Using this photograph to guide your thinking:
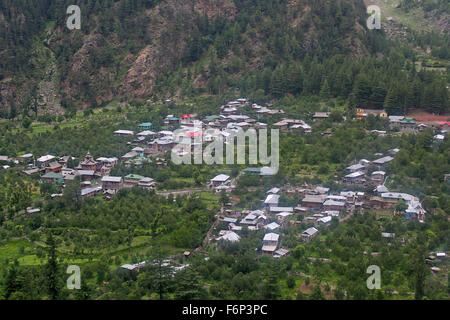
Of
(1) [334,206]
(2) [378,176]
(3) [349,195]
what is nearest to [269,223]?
(1) [334,206]

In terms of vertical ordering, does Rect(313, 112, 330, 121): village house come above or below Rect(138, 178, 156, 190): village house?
above

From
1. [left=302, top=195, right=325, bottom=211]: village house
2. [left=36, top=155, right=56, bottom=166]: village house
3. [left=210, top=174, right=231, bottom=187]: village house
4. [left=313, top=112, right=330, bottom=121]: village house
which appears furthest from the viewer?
[left=313, top=112, right=330, bottom=121]: village house

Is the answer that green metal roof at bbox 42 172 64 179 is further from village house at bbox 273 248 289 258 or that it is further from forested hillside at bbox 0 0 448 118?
forested hillside at bbox 0 0 448 118

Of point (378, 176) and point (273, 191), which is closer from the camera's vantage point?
point (273, 191)

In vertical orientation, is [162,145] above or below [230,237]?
above

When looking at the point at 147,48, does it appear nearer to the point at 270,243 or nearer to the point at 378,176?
the point at 378,176

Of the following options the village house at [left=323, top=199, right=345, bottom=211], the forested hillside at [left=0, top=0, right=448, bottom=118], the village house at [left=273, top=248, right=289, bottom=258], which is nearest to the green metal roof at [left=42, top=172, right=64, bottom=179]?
the village house at [left=273, top=248, right=289, bottom=258]
